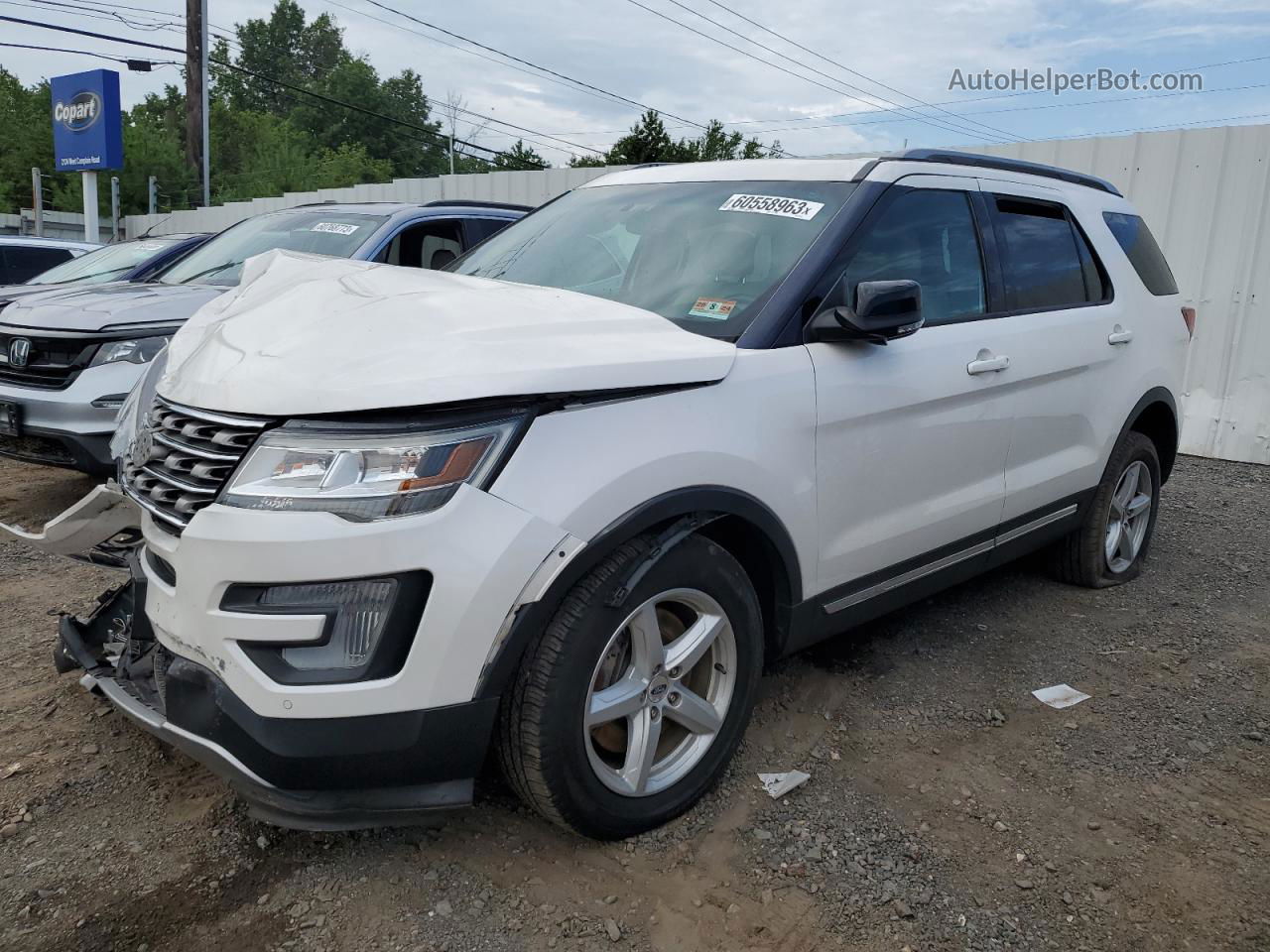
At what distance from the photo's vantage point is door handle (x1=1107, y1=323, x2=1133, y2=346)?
14.1 ft

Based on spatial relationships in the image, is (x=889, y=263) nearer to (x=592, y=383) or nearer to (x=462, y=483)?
(x=592, y=383)

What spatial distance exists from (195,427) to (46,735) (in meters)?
1.43

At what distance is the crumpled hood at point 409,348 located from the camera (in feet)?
7.00

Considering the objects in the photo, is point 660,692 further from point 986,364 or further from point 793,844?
point 986,364

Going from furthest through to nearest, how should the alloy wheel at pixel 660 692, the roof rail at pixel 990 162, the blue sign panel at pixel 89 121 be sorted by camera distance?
the blue sign panel at pixel 89 121 → the roof rail at pixel 990 162 → the alloy wheel at pixel 660 692

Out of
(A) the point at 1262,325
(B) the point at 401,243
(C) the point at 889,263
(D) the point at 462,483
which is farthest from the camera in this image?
(A) the point at 1262,325

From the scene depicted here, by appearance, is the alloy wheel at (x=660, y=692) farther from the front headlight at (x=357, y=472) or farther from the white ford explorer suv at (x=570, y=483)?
the front headlight at (x=357, y=472)

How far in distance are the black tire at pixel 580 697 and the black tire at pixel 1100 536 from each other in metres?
2.63

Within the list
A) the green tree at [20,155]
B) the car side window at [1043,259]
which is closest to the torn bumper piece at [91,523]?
the car side window at [1043,259]

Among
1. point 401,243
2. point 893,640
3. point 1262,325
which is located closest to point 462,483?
point 893,640

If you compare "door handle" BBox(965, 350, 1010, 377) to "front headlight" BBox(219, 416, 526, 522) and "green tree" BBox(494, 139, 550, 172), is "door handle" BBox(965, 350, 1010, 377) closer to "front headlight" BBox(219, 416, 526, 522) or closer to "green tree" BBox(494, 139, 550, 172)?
"front headlight" BBox(219, 416, 526, 522)

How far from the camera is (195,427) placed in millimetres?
2279

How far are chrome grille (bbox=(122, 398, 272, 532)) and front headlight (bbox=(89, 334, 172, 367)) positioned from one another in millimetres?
2971

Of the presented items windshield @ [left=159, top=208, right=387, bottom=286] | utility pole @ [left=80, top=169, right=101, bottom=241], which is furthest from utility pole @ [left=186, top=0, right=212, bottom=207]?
windshield @ [left=159, top=208, right=387, bottom=286]
